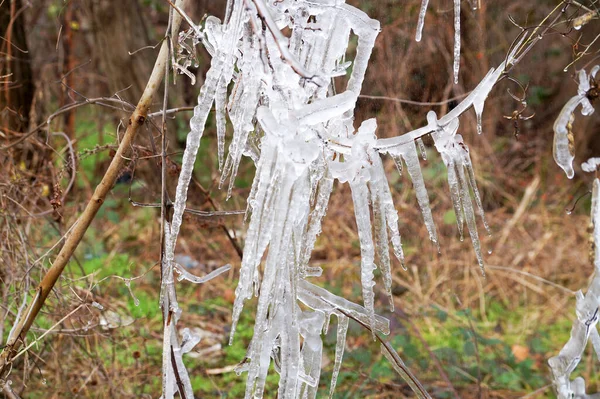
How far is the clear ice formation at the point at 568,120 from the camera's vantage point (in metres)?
1.51

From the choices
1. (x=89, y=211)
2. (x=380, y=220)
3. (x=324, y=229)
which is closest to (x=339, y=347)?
(x=380, y=220)

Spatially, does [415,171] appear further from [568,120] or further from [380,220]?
[568,120]

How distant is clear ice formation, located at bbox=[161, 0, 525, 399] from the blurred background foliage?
553mm

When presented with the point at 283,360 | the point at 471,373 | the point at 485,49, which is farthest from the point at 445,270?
the point at 283,360

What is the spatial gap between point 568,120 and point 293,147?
754 millimetres

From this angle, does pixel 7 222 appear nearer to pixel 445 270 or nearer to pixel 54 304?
pixel 54 304

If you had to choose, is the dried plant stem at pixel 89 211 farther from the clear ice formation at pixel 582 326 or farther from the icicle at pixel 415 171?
the clear ice formation at pixel 582 326

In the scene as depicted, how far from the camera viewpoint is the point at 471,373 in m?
3.08

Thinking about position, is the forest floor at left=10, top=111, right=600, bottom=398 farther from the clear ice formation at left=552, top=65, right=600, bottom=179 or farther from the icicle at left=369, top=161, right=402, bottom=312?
the icicle at left=369, top=161, right=402, bottom=312

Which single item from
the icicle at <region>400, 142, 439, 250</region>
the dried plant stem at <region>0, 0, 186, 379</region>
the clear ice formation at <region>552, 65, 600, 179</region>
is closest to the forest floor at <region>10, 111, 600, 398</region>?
the dried plant stem at <region>0, 0, 186, 379</region>

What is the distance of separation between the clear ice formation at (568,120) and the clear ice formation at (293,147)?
Result: 0.76 feet

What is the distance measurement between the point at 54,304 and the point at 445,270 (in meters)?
2.61

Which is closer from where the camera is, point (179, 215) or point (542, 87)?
point (179, 215)

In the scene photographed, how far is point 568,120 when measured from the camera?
60.1 inches
